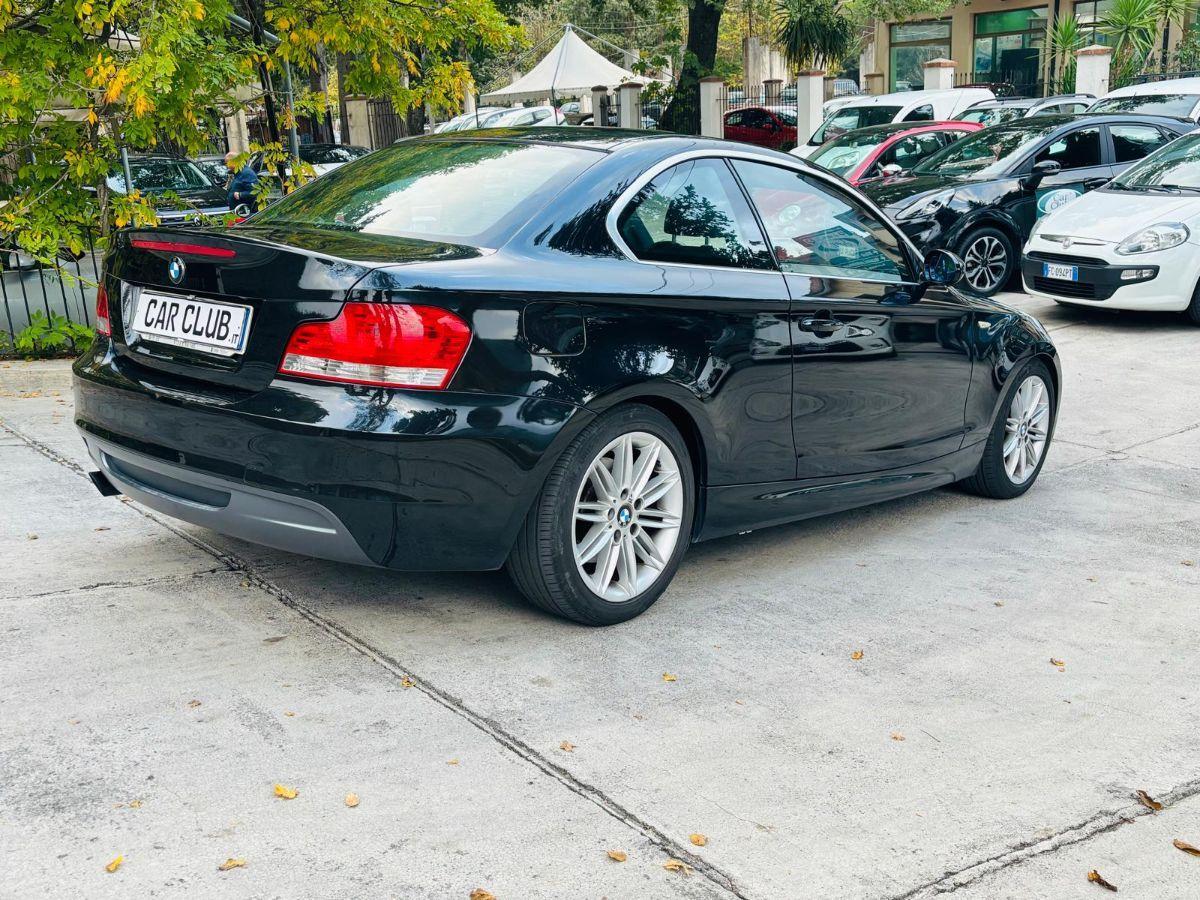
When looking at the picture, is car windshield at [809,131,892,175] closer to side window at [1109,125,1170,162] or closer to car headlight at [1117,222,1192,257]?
side window at [1109,125,1170,162]

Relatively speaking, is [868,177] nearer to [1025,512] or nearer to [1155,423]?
[1155,423]

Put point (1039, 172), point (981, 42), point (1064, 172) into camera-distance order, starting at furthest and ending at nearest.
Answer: point (981, 42)
point (1064, 172)
point (1039, 172)

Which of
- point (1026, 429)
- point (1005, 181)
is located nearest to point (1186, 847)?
point (1026, 429)

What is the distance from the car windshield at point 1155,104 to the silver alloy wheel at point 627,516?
13420 mm

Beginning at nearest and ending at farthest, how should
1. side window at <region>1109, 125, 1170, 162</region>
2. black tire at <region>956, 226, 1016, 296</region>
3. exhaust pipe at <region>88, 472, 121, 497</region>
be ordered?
exhaust pipe at <region>88, 472, 121, 497</region>
black tire at <region>956, 226, 1016, 296</region>
side window at <region>1109, 125, 1170, 162</region>

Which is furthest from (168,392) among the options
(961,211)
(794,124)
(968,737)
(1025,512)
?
(794,124)

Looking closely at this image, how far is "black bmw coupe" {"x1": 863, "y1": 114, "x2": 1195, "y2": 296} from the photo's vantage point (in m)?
12.4

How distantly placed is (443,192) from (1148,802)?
284 centimetres

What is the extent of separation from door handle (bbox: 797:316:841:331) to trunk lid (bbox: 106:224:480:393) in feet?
4.48

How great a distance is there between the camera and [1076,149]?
43.5ft

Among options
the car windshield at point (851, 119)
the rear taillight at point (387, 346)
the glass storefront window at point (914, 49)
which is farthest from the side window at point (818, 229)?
the glass storefront window at point (914, 49)

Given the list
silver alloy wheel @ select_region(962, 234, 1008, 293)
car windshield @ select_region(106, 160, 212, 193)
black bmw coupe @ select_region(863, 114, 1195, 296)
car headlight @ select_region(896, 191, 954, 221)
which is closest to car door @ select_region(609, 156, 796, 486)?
black bmw coupe @ select_region(863, 114, 1195, 296)

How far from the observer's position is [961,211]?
40.6 ft

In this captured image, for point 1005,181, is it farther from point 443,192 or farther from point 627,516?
point 627,516
